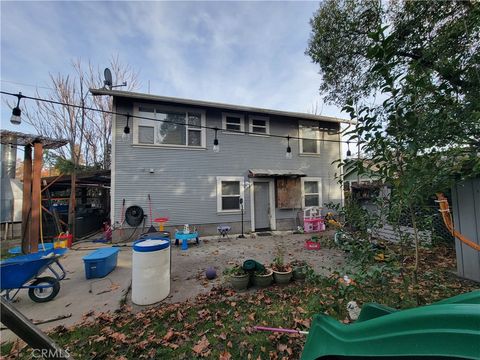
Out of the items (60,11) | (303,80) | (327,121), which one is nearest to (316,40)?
(303,80)

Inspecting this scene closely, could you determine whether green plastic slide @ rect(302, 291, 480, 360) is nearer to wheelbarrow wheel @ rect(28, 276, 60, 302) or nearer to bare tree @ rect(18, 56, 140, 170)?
wheelbarrow wheel @ rect(28, 276, 60, 302)

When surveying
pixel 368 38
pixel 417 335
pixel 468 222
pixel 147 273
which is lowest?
pixel 147 273

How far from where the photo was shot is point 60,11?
185 inches

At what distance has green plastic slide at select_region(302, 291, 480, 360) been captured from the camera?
540 millimetres

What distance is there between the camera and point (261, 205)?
9703mm

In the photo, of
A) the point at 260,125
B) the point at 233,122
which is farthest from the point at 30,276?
the point at 260,125

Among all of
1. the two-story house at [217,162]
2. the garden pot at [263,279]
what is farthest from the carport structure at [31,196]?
the garden pot at [263,279]

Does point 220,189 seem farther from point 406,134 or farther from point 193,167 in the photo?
point 406,134

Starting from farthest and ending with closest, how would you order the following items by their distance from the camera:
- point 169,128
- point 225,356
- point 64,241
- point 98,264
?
point 169,128, point 64,241, point 98,264, point 225,356

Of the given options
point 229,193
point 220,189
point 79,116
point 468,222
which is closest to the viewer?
point 468,222

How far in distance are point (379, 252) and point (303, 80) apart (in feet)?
27.5

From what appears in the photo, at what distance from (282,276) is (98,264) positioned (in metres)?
3.89

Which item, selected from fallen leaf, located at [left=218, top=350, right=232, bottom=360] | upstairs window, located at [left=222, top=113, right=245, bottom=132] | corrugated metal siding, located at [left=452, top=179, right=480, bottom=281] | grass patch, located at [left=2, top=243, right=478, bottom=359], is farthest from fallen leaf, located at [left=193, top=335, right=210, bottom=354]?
upstairs window, located at [left=222, top=113, right=245, bottom=132]

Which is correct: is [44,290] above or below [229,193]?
below
